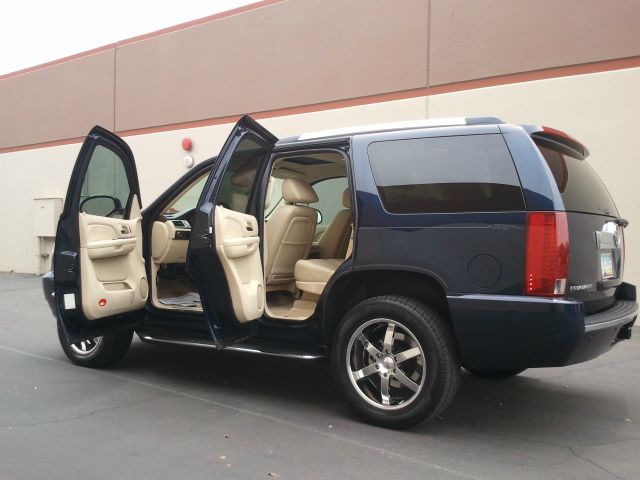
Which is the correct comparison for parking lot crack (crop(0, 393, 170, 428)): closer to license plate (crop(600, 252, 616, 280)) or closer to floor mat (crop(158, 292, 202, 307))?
floor mat (crop(158, 292, 202, 307))

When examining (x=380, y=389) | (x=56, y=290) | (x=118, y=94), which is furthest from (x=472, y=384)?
(x=118, y=94)

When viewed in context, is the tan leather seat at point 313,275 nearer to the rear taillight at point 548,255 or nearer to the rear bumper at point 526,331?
the rear bumper at point 526,331

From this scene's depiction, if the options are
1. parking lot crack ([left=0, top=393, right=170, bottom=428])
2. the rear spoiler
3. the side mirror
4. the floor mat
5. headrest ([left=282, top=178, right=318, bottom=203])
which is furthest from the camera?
the floor mat

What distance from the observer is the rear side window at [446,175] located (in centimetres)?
354

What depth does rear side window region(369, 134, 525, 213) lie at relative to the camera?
11.6 feet

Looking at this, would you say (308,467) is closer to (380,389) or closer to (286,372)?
(380,389)

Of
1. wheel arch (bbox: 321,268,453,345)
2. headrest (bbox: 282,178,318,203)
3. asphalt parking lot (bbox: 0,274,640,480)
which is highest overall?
headrest (bbox: 282,178,318,203)

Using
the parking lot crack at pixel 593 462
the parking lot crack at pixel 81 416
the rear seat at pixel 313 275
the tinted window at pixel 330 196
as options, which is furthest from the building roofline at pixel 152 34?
the parking lot crack at pixel 593 462

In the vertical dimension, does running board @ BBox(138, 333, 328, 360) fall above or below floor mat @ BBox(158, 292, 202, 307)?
below

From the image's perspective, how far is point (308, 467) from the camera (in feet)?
10.8

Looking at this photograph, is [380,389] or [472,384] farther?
[472,384]

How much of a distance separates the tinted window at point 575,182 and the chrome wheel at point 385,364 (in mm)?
1331

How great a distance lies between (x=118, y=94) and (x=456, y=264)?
12.7 m

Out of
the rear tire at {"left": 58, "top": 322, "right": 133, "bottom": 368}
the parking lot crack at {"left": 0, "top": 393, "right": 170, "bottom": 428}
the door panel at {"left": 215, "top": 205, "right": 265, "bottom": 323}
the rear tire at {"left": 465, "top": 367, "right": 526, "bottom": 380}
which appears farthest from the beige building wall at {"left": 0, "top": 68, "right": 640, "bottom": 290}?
the parking lot crack at {"left": 0, "top": 393, "right": 170, "bottom": 428}
